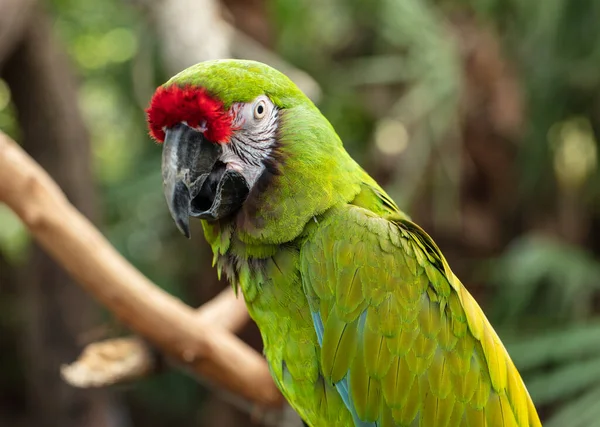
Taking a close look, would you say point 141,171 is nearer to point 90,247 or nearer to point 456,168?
point 456,168

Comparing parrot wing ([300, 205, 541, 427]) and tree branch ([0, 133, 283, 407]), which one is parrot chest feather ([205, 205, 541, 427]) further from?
tree branch ([0, 133, 283, 407])

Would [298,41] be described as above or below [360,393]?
above

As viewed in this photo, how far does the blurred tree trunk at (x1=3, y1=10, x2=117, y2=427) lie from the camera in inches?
83.4

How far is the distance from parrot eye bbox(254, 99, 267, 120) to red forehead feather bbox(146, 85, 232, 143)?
1.8 inches

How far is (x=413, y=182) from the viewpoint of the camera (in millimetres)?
2336

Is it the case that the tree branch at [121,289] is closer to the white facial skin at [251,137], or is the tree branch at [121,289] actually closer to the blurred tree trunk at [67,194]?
the white facial skin at [251,137]

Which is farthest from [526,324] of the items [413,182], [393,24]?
[393,24]

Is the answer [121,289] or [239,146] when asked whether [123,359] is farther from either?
[239,146]

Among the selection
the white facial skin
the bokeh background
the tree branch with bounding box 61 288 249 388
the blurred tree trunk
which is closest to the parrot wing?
the white facial skin

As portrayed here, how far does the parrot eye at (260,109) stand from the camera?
2.70 ft

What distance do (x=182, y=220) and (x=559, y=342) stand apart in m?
1.29


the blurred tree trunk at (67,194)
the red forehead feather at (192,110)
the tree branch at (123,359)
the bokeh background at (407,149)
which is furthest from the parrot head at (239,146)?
the blurred tree trunk at (67,194)

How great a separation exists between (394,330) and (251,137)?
336mm

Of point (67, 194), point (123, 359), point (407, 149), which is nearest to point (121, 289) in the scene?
point (123, 359)
